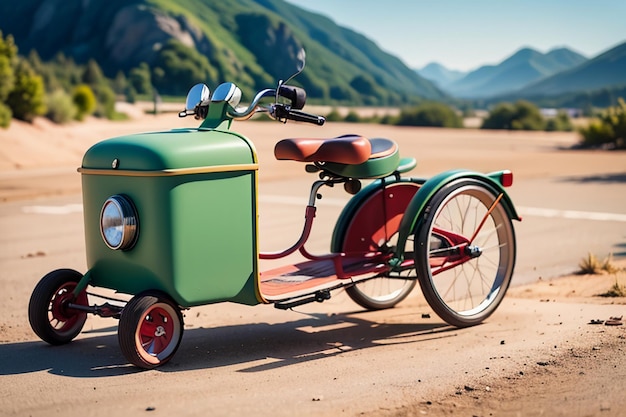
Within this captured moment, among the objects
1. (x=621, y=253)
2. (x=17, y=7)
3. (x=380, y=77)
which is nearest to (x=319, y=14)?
(x=380, y=77)

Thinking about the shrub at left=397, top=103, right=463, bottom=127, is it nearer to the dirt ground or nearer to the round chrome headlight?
the dirt ground

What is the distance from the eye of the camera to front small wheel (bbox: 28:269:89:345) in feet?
16.1

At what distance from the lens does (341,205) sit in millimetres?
11734

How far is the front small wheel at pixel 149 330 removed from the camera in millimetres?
4363

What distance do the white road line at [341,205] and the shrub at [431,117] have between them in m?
38.0

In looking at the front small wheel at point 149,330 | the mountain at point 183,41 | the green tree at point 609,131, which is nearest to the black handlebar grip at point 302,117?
the front small wheel at point 149,330

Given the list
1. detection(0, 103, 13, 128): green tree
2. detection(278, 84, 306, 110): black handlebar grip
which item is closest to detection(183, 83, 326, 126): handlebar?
detection(278, 84, 306, 110): black handlebar grip

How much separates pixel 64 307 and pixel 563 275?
13.6 ft

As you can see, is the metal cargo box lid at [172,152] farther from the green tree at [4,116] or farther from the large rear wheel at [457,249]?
the green tree at [4,116]

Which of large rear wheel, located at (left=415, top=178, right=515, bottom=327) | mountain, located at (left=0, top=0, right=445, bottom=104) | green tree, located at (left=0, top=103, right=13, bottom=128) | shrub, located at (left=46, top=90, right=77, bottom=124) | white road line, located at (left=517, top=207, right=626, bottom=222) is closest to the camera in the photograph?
large rear wheel, located at (left=415, top=178, right=515, bottom=327)

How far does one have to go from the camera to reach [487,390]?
405 centimetres

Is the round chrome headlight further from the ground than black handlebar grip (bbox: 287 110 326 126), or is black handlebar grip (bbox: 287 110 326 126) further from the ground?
black handlebar grip (bbox: 287 110 326 126)

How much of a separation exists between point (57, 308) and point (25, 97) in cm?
1772

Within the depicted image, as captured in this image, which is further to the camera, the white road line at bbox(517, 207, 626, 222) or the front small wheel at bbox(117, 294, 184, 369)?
the white road line at bbox(517, 207, 626, 222)
